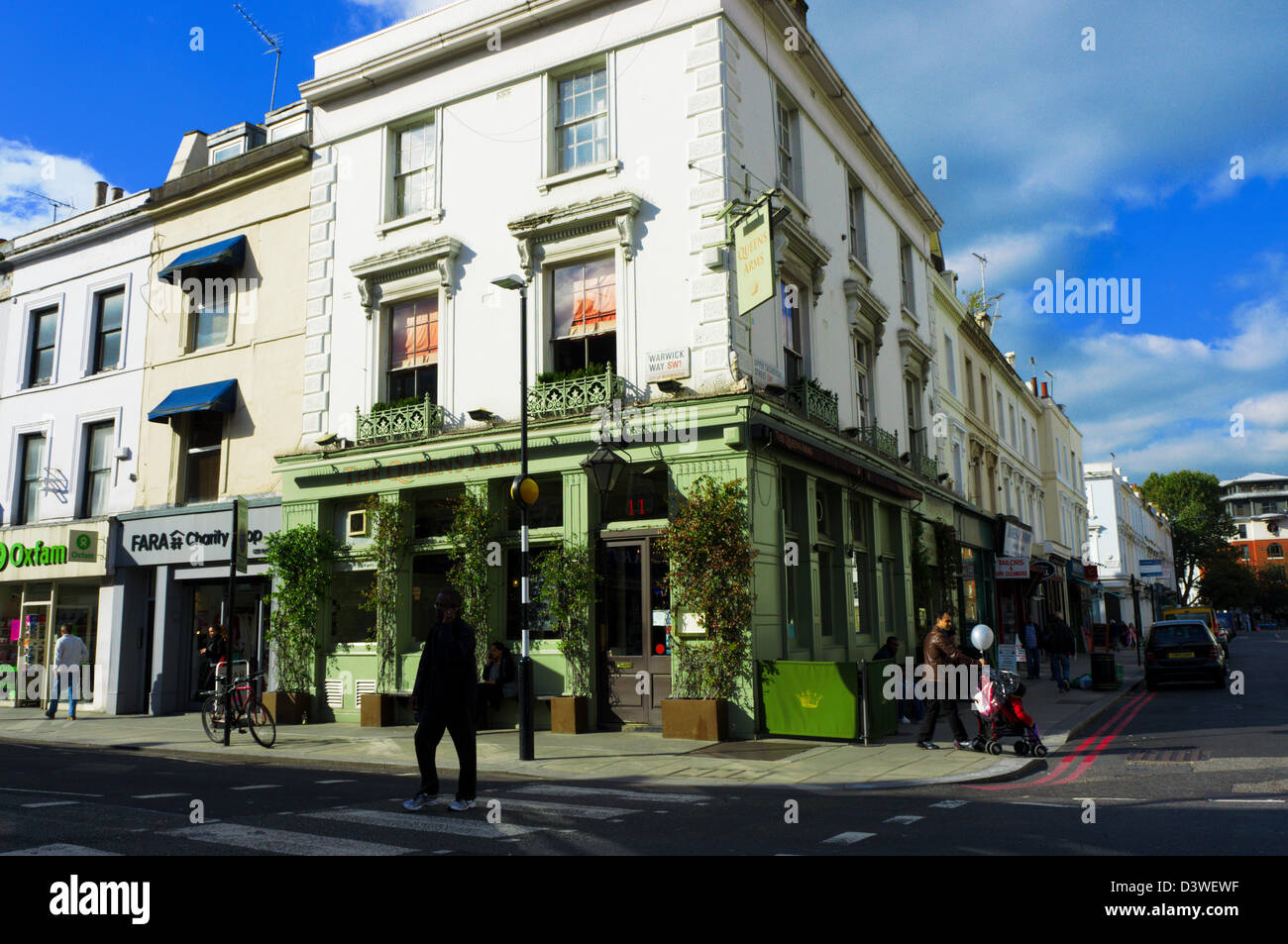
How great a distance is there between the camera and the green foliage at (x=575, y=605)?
1498cm

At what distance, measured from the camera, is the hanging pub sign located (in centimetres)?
1353

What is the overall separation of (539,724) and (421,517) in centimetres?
472

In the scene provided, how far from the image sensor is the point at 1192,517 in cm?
9825

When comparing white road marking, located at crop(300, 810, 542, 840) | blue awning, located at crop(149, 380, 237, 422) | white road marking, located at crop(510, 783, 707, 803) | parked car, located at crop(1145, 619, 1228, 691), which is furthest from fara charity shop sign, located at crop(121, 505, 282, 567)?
parked car, located at crop(1145, 619, 1228, 691)

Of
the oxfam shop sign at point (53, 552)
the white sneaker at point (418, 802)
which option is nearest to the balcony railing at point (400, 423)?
the oxfam shop sign at point (53, 552)

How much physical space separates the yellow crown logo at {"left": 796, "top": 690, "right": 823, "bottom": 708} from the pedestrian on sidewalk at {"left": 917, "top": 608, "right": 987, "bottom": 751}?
1.44 metres

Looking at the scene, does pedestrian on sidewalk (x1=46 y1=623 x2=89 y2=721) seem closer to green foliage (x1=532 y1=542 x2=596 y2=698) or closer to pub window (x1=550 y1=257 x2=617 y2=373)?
green foliage (x1=532 y1=542 x2=596 y2=698)

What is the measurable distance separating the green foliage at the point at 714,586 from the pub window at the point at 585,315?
3.52 m

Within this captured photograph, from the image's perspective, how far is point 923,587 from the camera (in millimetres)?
23031

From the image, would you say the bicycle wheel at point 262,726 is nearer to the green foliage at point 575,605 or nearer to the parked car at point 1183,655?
the green foliage at point 575,605

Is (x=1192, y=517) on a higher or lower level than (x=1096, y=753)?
higher

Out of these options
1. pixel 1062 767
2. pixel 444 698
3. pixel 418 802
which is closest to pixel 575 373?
pixel 444 698

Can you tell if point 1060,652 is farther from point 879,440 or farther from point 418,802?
point 418,802

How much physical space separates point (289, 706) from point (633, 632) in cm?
714
